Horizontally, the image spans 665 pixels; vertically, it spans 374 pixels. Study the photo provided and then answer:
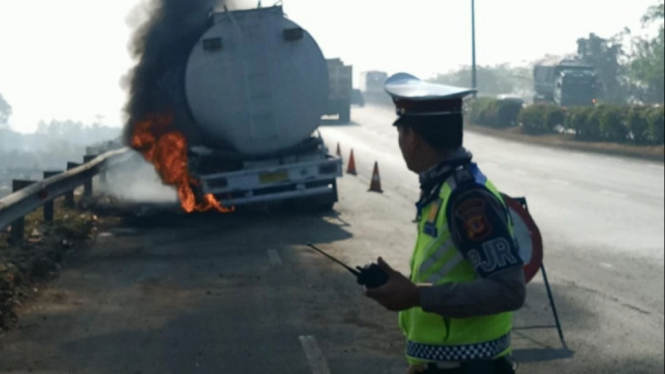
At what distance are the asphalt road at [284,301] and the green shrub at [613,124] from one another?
22598 millimetres

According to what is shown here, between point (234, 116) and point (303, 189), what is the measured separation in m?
1.73

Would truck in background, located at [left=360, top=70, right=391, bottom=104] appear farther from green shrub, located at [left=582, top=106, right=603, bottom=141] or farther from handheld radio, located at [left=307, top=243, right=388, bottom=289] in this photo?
handheld radio, located at [left=307, top=243, right=388, bottom=289]

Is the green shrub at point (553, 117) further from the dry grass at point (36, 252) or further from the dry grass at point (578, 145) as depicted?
the dry grass at point (36, 252)

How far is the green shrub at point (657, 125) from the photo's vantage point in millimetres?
40656

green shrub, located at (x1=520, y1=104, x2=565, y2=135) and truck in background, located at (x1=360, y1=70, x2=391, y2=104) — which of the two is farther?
truck in background, located at (x1=360, y1=70, x2=391, y2=104)

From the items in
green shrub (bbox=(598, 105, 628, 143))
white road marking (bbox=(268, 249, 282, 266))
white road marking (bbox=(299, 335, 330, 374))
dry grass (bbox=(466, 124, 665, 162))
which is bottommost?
dry grass (bbox=(466, 124, 665, 162))

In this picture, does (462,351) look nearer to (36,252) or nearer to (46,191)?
(36,252)

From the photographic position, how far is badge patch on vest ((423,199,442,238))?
3.55 m

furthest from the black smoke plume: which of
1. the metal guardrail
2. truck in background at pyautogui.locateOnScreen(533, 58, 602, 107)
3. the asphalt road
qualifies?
truck in background at pyautogui.locateOnScreen(533, 58, 602, 107)

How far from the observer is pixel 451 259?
3.53 m

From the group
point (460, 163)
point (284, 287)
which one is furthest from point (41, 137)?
point (460, 163)

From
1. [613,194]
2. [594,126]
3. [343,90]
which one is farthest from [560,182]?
[343,90]

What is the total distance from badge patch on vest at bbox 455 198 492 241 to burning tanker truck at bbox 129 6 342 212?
598 inches

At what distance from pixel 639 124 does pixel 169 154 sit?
26035 mm
